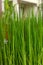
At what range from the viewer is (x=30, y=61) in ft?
2.39

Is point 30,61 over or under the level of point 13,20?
under

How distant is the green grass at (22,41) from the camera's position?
2.42ft

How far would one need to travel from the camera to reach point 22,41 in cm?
74

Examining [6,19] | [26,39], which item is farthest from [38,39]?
[6,19]

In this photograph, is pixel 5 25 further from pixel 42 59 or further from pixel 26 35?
pixel 42 59

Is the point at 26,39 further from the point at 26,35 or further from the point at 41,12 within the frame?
the point at 41,12

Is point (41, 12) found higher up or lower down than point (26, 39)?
higher up

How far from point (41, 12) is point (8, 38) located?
166mm

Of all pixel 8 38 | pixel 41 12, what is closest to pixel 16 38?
pixel 8 38

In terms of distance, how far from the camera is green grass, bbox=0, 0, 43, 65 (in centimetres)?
74

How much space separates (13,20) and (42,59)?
0.60 ft

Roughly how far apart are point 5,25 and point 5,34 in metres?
0.04

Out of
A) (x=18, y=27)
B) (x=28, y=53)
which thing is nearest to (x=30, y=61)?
(x=28, y=53)

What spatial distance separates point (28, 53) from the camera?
2.46 feet
